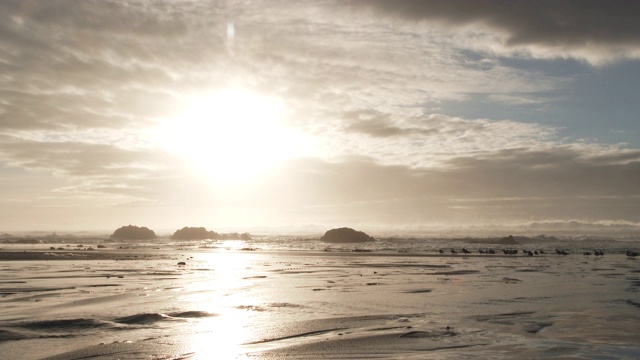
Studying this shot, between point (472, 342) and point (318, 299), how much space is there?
7956 mm

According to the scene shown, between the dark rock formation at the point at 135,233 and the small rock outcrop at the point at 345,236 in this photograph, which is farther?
the dark rock formation at the point at 135,233

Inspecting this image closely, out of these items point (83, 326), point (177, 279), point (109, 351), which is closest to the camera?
point (109, 351)

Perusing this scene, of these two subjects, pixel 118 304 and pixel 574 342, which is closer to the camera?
pixel 574 342

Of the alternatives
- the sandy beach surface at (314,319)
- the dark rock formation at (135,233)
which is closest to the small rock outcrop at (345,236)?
the dark rock formation at (135,233)

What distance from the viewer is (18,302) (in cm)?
1673

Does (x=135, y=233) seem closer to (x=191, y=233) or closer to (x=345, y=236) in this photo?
(x=191, y=233)

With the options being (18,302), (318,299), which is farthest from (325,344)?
(18,302)

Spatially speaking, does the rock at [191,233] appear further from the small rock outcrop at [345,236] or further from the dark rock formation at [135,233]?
the small rock outcrop at [345,236]

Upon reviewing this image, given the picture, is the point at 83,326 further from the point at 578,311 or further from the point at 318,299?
the point at 578,311

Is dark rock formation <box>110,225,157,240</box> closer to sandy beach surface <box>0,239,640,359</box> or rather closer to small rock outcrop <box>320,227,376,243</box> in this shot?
small rock outcrop <box>320,227,376,243</box>

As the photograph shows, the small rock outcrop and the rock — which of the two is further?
the rock

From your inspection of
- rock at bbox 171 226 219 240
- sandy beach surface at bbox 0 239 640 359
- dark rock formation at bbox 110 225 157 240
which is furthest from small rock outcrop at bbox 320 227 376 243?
sandy beach surface at bbox 0 239 640 359

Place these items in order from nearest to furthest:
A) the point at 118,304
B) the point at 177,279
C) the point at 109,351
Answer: the point at 109,351 → the point at 118,304 → the point at 177,279

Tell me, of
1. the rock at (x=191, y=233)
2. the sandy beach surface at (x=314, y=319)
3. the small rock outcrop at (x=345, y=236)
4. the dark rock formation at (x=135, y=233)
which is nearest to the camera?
the sandy beach surface at (x=314, y=319)
